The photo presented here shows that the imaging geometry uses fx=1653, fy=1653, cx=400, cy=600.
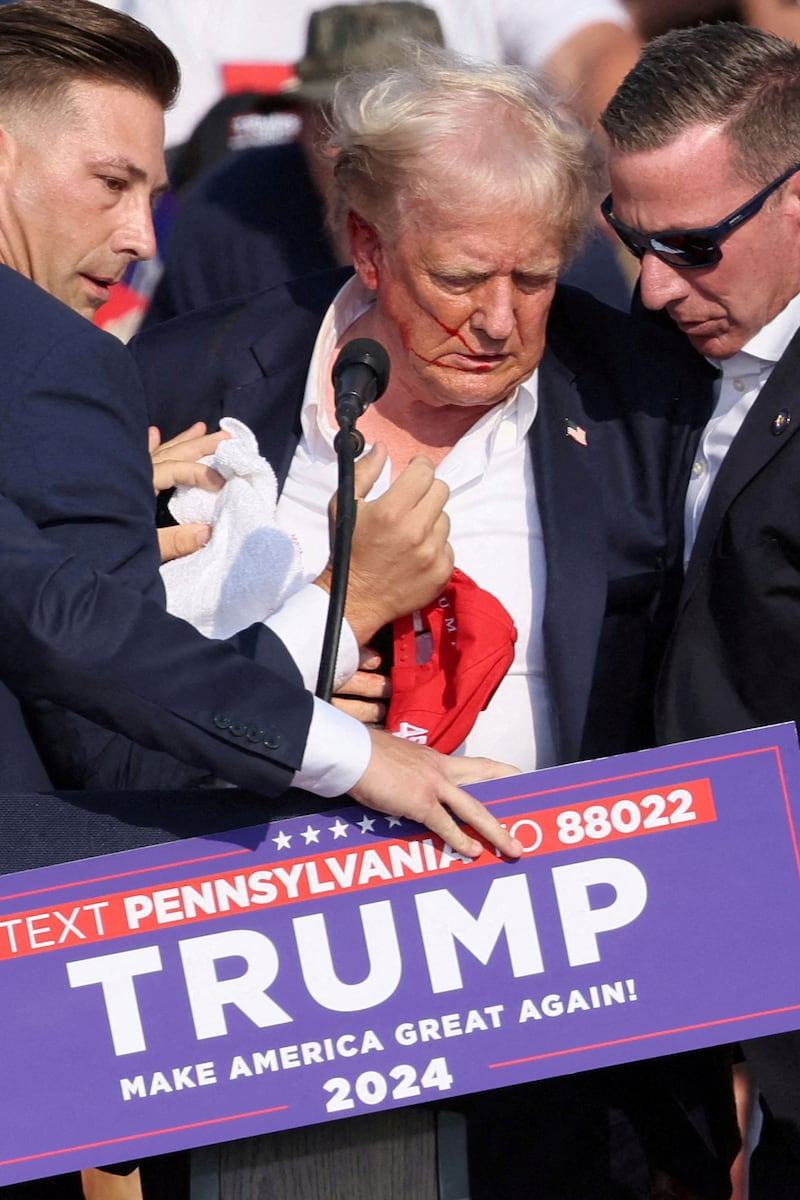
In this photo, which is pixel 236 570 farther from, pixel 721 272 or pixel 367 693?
pixel 721 272

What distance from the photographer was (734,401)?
8.48ft

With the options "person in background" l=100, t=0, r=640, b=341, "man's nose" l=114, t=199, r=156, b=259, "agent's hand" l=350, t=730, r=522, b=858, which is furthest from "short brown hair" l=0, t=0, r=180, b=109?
→ "person in background" l=100, t=0, r=640, b=341

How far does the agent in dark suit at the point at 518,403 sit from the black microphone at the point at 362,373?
18.2 inches

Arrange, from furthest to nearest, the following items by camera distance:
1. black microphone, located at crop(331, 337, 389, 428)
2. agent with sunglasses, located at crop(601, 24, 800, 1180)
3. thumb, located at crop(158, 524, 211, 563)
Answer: thumb, located at crop(158, 524, 211, 563), agent with sunglasses, located at crop(601, 24, 800, 1180), black microphone, located at crop(331, 337, 389, 428)

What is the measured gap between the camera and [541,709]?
254 centimetres

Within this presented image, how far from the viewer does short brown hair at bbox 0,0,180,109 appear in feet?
7.59

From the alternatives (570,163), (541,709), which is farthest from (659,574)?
(570,163)

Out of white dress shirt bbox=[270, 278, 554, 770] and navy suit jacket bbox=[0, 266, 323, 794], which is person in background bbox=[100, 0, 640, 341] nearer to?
white dress shirt bbox=[270, 278, 554, 770]

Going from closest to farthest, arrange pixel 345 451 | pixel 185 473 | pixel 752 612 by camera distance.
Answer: pixel 345 451
pixel 752 612
pixel 185 473

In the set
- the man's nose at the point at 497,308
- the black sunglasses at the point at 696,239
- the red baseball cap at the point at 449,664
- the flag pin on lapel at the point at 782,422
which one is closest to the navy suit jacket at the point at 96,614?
the red baseball cap at the point at 449,664

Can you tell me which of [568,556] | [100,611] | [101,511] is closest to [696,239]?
[568,556]

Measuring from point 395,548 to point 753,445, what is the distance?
0.55 meters

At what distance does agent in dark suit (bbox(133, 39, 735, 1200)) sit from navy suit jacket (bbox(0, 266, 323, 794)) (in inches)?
24.3

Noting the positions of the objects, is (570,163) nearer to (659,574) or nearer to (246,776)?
(659,574)
